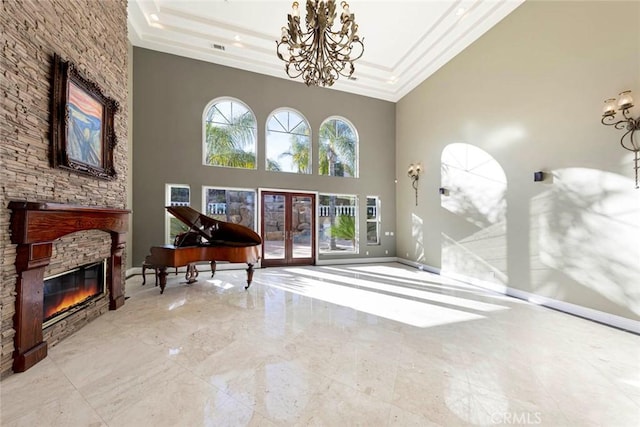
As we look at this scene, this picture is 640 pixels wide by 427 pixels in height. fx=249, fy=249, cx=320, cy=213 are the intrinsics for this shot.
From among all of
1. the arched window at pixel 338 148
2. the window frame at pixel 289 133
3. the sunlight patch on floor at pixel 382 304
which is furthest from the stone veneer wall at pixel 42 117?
the arched window at pixel 338 148

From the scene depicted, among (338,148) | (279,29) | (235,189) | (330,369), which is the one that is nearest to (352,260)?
(338,148)

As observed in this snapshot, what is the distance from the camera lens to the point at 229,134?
20.6ft

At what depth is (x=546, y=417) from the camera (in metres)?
1.63

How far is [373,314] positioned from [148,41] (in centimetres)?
704

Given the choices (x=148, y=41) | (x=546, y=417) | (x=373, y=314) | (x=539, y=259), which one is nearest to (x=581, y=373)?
(x=546, y=417)

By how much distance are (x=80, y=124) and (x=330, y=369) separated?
373cm

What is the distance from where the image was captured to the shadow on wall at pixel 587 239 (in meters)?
3.02

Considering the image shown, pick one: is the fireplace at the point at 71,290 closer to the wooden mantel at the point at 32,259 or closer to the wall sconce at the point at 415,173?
the wooden mantel at the point at 32,259

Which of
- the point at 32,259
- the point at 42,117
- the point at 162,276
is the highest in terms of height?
the point at 42,117

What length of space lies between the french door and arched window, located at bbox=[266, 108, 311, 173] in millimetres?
779

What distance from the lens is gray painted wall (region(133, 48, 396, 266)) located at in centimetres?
554

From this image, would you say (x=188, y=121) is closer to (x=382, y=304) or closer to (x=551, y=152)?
(x=382, y=304)

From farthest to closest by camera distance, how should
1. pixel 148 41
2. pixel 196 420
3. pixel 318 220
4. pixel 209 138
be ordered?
pixel 318 220 → pixel 209 138 → pixel 148 41 → pixel 196 420

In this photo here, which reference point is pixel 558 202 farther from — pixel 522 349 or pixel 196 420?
pixel 196 420
